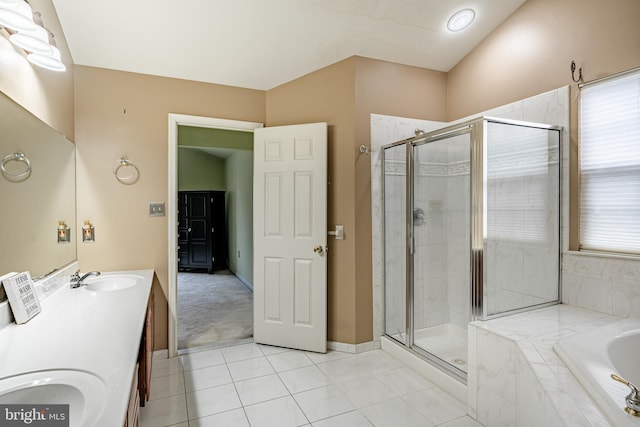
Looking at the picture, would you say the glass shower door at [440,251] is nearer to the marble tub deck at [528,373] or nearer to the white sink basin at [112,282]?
the marble tub deck at [528,373]

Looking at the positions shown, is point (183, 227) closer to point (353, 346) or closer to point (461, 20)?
point (353, 346)

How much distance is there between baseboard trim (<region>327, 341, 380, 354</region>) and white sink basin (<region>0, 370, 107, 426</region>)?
7.48ft

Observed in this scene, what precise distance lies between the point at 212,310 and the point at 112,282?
6.49 feet

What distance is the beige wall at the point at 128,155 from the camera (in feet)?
8.81

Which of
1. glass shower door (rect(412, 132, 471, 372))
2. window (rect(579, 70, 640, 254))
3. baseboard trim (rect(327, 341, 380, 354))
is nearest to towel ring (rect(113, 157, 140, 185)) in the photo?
baseboard trim (rect(327, 341, 380, 354))

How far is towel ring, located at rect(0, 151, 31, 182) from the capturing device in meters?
1.53

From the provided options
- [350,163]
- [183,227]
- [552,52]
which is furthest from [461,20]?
[183,227]

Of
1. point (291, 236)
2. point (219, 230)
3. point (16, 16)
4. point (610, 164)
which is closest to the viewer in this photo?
point (16, 16)

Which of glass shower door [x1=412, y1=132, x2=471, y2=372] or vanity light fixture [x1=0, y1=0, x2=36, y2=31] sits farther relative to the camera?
glass shower door [x1=412, y1=132, x2=471, y2=372]

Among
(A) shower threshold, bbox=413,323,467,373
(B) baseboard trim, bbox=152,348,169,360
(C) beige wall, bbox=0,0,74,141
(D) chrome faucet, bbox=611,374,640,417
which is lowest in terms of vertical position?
(B) baseboard trim, bbox=152,348,169,360

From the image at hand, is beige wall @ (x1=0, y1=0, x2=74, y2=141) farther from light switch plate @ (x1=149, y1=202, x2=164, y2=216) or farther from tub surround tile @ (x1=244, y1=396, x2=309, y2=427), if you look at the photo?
tub surround tile @ (x1=244, y1=396, x2=309, y2=427)

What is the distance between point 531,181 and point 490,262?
0.72m

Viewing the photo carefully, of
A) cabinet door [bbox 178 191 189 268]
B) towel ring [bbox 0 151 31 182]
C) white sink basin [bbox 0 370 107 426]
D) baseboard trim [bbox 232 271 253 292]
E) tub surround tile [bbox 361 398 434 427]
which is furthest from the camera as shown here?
cabinet door [bbox 178 191 189 268]

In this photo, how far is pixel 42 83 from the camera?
1.99 m
